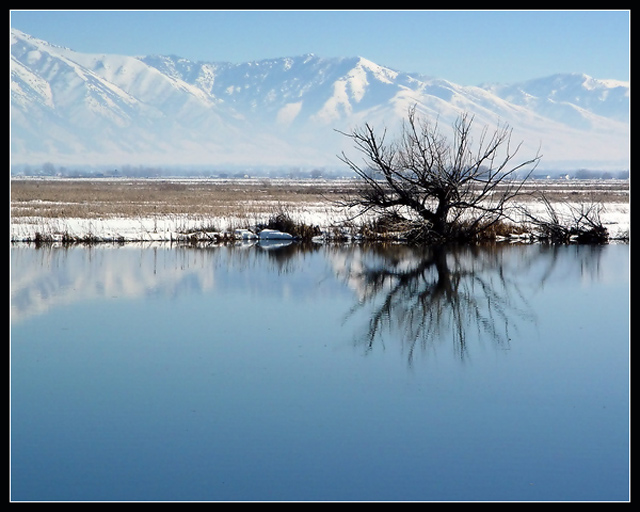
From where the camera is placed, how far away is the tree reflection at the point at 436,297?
11.2 metres

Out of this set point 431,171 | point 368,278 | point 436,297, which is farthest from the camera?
point 431,171

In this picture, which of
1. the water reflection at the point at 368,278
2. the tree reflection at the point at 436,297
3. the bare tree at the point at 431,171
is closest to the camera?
the tree reflection at the point at 436,297

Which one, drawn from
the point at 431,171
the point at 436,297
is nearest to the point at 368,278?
the point at 436,297

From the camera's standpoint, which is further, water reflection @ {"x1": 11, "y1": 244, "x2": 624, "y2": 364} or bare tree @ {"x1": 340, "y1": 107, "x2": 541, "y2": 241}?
bare tree @ {"x1": 340, "y1": 107, "x2": 541, "y2": 241}

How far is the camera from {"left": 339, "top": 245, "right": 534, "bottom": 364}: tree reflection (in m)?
11.2

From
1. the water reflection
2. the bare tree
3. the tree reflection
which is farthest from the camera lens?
the bare tree

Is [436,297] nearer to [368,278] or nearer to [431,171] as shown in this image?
[368,278]

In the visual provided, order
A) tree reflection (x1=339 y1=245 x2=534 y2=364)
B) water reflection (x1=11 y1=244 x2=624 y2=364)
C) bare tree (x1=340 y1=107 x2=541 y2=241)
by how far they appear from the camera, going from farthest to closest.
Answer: bare tree (x1=340 y1=107 x2=541 y2=241) < water reflection (x1=11 y1=244 x2=624 y2=364) < tree reflection (x1=339 y1=245 x2=534 y2=364)

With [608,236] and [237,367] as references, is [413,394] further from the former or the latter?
[608,236]

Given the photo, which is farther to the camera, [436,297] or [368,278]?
[368,278]

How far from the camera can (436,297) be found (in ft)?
46.6

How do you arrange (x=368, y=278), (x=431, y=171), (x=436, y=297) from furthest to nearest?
(x=431, y=171) → (x=368, y=278) → (x=436, y=297)

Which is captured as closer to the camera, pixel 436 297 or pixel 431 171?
pixel 436 297
